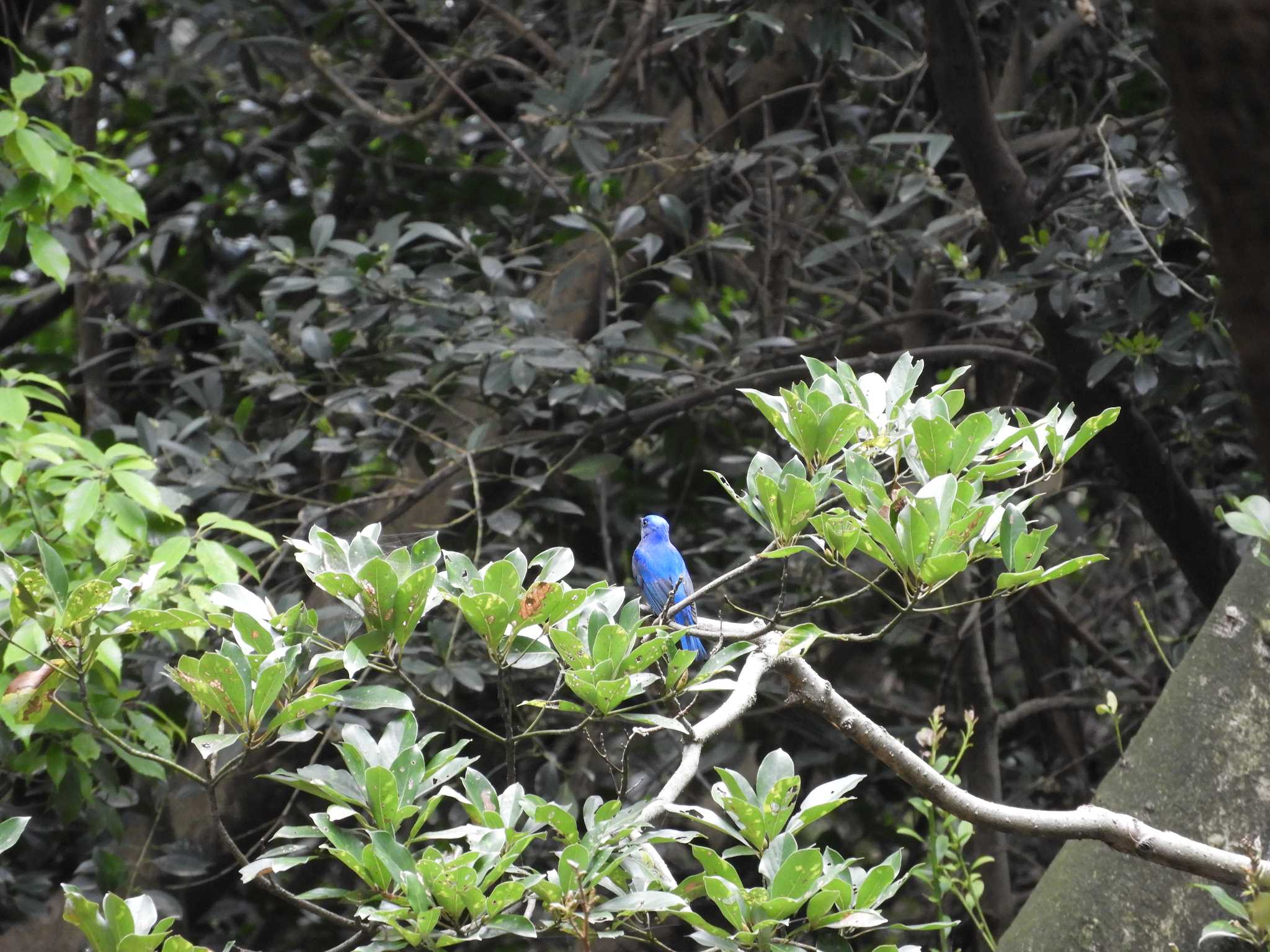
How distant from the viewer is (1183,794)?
2070 mm

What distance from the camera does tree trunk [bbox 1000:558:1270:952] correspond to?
6.54 feet

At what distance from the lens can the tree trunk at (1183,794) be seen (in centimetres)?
199

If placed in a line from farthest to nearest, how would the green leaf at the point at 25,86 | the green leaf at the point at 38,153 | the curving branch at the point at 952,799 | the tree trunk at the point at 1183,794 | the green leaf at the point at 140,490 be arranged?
the green leaf at the point at 25,86, the green leaf at the point at 38,153, the green leaf at the point at 140,490, the tree trunk at the point at 1183,794, the curving branch at the point at 952,799

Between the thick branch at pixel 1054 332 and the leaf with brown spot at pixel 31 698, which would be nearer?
the leaf with brown spot at pixel 31 698

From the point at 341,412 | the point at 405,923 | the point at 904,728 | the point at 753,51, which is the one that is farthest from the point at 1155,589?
the point at 405,923

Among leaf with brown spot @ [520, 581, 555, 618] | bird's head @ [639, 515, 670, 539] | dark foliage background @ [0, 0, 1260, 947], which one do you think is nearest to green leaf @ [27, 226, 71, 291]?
dark foliage background @ [0, 0, 1260, 947]

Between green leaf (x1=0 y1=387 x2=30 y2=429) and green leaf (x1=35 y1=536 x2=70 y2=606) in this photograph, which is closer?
green leaf (x1=35 y1=536 x2=70 y2=606)

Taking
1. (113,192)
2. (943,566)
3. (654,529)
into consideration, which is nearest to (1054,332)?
(654,529)

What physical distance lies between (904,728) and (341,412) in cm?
199

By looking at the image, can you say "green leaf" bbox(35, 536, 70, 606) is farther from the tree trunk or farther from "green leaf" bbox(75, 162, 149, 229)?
the tree trunk

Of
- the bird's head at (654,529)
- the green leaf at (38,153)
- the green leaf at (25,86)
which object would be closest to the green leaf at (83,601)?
the green leaf at (38,153)

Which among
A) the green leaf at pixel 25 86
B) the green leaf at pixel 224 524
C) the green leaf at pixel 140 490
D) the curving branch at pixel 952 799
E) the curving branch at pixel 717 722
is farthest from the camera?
the green leaf at pixel 25 86

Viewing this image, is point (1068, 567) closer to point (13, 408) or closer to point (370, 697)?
point (370, 697)

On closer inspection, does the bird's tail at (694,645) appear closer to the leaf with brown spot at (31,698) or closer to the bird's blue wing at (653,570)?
the bird's blue wing at (653,570)
